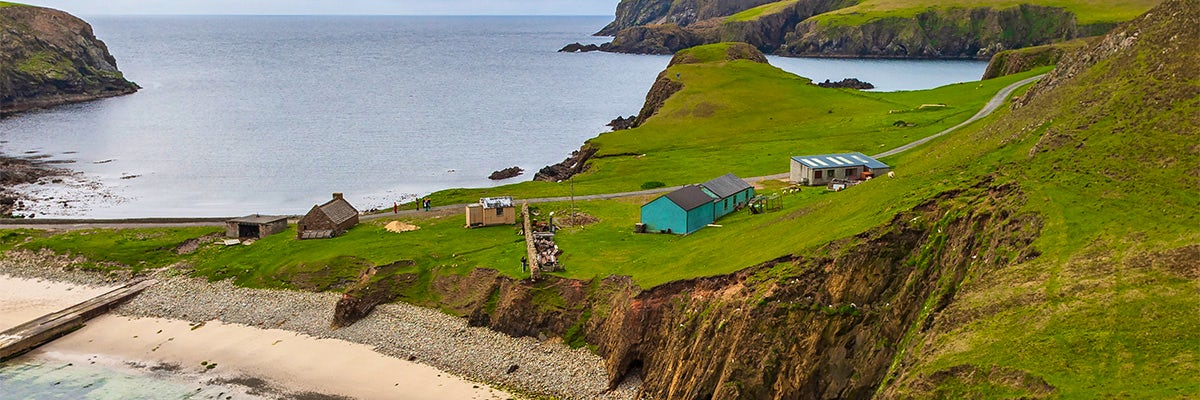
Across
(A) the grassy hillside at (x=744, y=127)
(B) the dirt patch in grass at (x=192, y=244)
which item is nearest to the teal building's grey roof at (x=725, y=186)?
(A) the grassy hillside at (x=744, y=127)

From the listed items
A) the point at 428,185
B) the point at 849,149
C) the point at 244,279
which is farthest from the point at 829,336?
the point at 428,185

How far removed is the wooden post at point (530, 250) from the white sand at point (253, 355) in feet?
30.2

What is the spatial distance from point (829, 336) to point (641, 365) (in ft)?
39.6

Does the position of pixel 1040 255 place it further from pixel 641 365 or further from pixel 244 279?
pixel 244 279

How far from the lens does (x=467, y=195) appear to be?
9581cm

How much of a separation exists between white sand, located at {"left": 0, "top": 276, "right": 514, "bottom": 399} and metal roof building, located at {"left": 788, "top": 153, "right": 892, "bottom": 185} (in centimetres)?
4077

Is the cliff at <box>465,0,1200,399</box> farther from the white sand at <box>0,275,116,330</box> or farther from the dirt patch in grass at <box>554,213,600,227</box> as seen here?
the white sand at <box>0,275,116,330</box>

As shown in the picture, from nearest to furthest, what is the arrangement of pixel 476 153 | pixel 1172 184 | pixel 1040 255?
pixel 1040 255
pixel 1172 184
pixel 476 153

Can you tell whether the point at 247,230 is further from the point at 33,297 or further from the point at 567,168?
the point at 567,168

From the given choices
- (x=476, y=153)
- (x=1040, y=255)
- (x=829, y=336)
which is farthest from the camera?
(x=476, y=153)

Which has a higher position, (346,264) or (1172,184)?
(1172,184)

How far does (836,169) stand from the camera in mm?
83812

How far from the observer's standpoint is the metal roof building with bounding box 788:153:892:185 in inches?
3302

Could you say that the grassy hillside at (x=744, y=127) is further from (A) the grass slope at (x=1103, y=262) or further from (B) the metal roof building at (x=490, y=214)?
(A) the grass slope at (x=1103, y=262)
